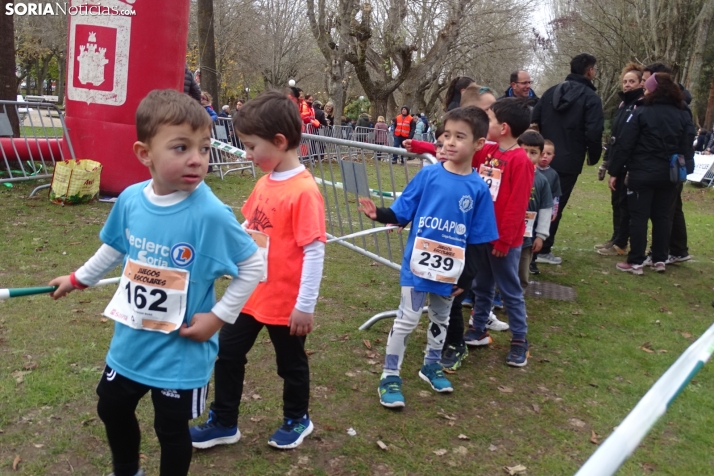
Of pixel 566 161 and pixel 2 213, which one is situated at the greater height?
pixel 566 161

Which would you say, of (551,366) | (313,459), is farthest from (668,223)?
(313,459)

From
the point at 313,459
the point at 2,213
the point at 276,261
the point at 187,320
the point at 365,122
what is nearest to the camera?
the point at 187,320

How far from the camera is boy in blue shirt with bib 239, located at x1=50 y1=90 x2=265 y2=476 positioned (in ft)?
7.12

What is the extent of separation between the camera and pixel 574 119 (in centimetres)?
716

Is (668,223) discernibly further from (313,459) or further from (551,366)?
(313,459)

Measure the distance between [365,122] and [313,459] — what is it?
23.0m

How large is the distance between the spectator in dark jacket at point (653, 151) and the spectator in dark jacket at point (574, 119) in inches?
17.3

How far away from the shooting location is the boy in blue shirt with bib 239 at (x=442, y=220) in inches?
143

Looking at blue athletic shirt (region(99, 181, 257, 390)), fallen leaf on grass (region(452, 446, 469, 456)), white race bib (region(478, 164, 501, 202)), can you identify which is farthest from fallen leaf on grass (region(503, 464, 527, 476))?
white race bib (region(478, 164, 501, 202))

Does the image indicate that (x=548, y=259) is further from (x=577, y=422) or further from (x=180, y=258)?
(x=180, y=258)

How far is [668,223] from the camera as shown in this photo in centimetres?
757

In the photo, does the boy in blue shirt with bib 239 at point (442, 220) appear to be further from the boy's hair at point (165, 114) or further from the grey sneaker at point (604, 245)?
the grey sneaker at point (604, 245)

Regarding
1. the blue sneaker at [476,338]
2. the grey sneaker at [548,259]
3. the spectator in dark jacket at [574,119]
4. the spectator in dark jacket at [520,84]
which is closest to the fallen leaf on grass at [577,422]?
the blue sneaker at [476,338]

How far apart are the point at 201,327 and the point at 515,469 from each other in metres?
1.94
